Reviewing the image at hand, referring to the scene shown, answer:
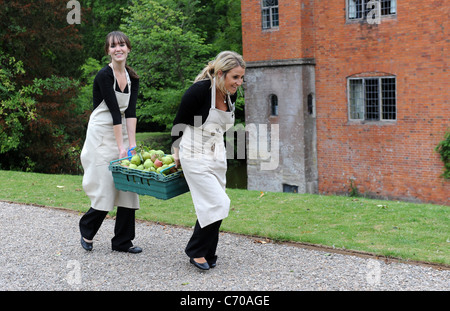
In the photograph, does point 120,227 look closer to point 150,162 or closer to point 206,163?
point 150,162

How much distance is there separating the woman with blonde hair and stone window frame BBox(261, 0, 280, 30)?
1382cm

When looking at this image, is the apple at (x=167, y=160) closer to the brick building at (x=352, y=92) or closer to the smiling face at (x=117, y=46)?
the smiling face at (x=117, y=46)

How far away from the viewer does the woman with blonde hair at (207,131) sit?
18.2ft

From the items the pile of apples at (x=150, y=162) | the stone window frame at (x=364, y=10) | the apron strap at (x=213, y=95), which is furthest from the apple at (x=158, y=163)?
the stone window frame at (x=364, y=10)

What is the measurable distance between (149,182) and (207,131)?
30.5 inches

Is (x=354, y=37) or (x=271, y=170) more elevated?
(x=354, y=37)

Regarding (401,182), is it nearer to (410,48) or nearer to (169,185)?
(410,48)

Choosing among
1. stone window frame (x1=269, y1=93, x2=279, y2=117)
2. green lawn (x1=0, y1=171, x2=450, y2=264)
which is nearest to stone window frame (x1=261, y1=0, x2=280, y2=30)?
stone window frame (x1=269, y1=93, x2=279, y2=117)

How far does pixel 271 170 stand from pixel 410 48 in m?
6.09

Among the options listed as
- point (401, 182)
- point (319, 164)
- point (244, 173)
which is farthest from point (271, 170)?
point (244, 173)

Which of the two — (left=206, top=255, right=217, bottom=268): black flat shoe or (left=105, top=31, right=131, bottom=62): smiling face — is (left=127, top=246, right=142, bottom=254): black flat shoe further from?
(left=105, top=31, right=131, bottom=62): smiling face

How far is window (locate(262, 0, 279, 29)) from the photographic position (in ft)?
62.3

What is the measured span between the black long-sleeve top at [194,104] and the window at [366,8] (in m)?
12.5
